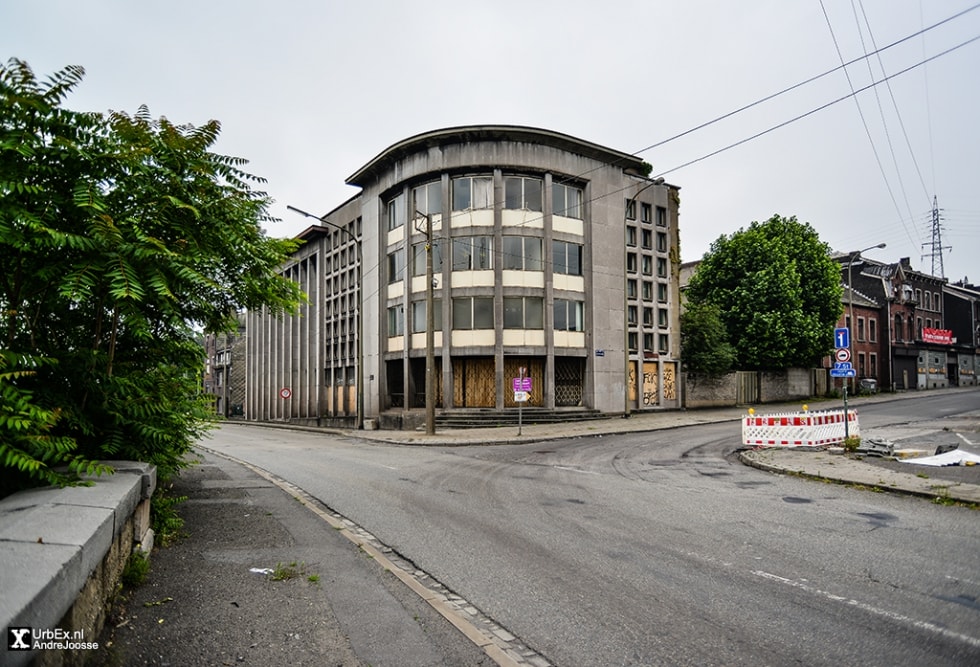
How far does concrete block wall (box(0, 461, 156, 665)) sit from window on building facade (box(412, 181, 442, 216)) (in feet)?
92.2

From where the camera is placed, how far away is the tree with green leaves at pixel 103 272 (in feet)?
15.7

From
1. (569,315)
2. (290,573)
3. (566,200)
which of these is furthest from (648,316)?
(290,573)

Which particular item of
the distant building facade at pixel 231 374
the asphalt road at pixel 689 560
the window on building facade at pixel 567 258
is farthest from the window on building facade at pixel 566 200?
the distant building facade at pixel 231 374

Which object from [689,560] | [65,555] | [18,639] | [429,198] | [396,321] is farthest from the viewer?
[396,321]

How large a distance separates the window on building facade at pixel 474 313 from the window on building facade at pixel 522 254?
222cm

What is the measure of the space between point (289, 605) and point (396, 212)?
31.6 metres

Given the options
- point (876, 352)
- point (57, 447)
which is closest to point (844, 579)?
point (57, 447)

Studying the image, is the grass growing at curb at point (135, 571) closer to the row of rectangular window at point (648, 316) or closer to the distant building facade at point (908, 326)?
the row of rectangular window at point (648, 316)

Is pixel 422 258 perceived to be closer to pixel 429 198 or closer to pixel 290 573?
pixel 429 198

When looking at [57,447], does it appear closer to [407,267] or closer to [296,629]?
[296,629]

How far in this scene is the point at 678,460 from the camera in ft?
51.0

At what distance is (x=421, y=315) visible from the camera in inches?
1268

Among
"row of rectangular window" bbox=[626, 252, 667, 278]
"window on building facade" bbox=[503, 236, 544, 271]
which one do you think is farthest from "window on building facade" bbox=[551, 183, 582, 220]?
"row of rectangular window" bbox=[626, 252, 667, 278]

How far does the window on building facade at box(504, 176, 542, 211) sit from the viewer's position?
31438 mm
